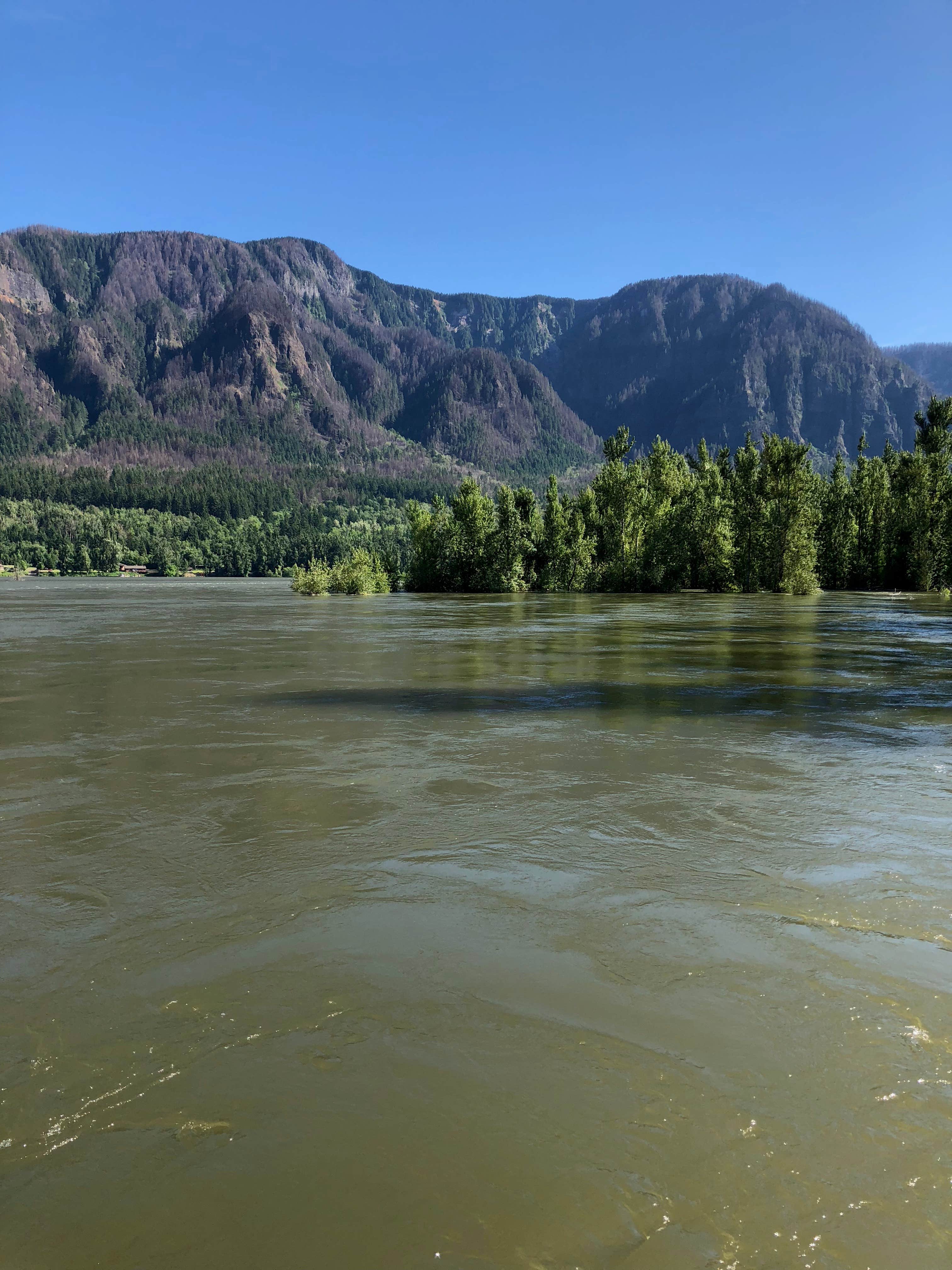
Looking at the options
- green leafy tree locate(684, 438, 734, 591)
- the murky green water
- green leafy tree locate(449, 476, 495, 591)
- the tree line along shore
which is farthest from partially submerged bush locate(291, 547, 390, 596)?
the murky green water

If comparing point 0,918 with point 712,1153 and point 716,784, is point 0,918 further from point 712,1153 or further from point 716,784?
point 716,784

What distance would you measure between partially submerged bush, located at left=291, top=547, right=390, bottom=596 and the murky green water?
67.6 meters

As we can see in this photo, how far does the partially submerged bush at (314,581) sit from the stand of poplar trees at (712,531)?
41.3ft

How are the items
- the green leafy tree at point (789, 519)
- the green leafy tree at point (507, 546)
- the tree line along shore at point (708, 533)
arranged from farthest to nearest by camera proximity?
the green leafy tree at point (507, 546) < the tree line along shore at point (708, 533) < the green leafy tree at point (789, 519)

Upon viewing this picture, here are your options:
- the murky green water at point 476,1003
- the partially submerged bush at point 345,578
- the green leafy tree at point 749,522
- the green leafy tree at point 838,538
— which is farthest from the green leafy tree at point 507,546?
the murky green water at point 476,1003

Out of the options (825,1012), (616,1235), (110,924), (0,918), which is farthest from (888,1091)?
(0,918)

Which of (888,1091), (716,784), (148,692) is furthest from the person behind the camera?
(148,692)

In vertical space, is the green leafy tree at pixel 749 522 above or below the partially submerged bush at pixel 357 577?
above

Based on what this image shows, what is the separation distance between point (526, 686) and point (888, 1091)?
1469 centimetres

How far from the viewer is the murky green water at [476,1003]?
314 cm

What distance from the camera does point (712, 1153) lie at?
344cm

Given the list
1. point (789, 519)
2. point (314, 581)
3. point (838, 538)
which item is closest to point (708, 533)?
point (789, 519)

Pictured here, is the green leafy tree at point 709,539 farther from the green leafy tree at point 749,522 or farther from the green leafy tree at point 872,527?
the green leafy tree at point 872,527

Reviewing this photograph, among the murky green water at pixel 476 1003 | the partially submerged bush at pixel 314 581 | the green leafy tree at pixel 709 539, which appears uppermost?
the green leafy tree at pixel 709 539
